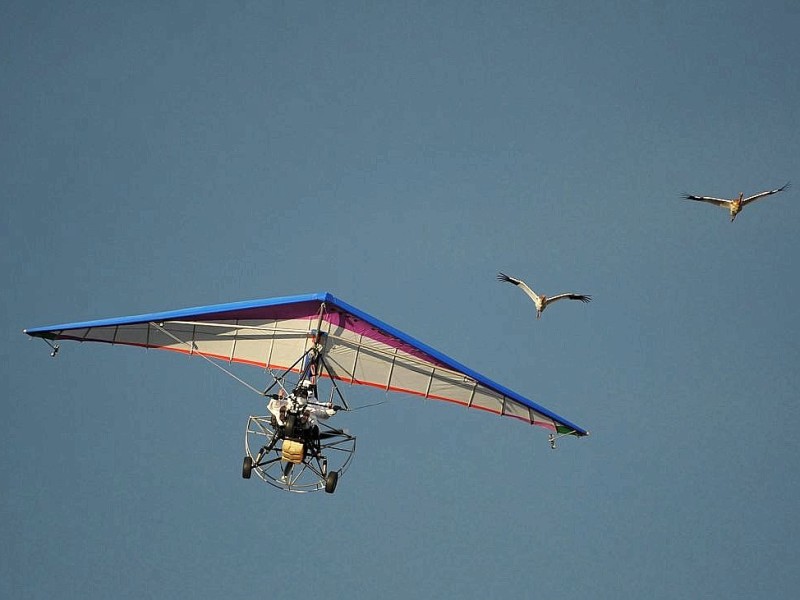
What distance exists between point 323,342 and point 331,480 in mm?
4872

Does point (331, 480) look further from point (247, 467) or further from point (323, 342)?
point (323, 342)

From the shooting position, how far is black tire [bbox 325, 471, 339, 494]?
44.1 metres

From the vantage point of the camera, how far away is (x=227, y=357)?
48.9 meters

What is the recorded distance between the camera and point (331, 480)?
145 ft

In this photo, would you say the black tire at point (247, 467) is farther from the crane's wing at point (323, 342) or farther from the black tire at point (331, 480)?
the crane's wing at point (323, 342)

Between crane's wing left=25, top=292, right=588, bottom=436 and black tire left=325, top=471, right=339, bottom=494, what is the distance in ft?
12.5

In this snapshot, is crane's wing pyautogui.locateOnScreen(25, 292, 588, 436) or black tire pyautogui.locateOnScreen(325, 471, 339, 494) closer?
black tire pyautogui.locateOnScreen(325, 471, 339, 494)

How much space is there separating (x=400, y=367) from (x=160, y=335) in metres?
7.91

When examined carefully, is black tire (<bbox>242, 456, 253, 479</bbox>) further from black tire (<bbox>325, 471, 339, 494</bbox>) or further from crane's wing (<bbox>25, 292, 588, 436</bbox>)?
crane's wing (<bbox>25, 292, 588, 436</bbox>)

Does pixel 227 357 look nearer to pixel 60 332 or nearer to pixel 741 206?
pixel 60 332

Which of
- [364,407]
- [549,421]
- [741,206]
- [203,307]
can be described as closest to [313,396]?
[364,407]

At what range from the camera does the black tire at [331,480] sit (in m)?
44.1

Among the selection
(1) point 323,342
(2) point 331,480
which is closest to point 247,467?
(2) point 331,480

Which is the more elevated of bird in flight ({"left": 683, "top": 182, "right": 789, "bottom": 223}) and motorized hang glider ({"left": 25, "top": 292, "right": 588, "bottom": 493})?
bird in flight ({"left": 683, "top": 182, "right": 789, "bottom": 223})
